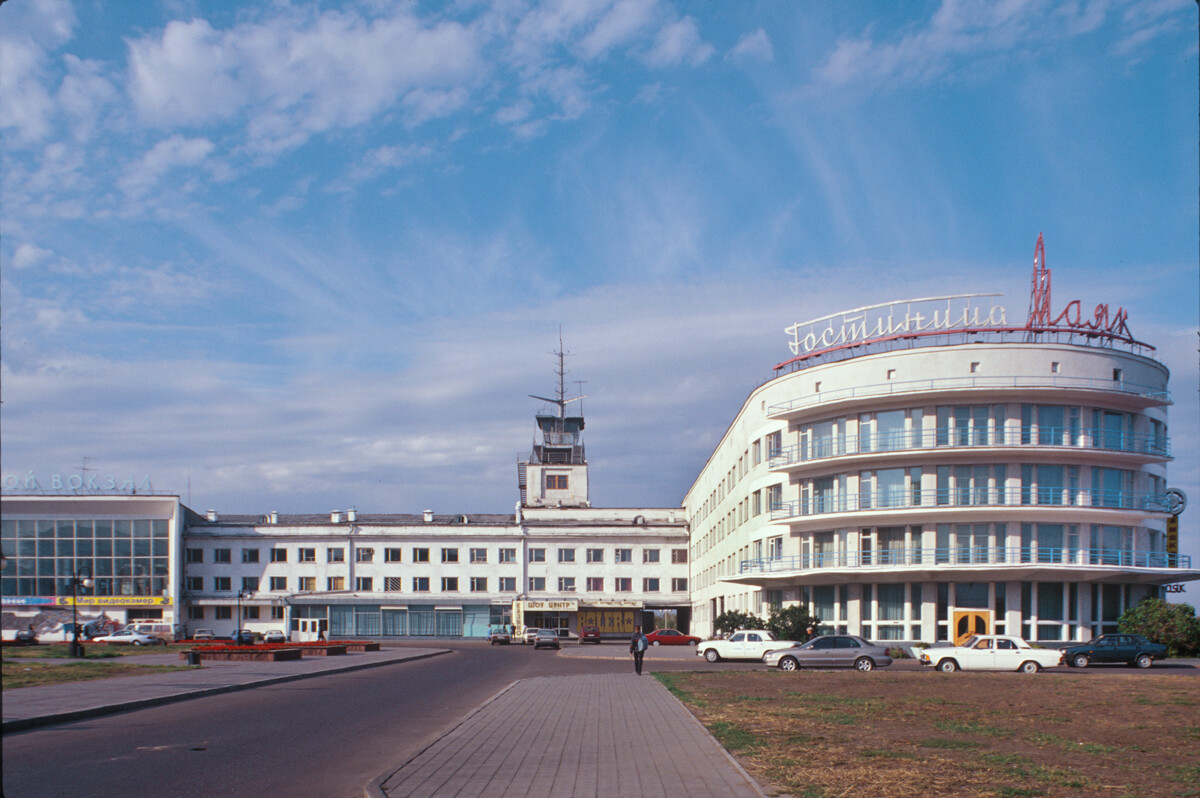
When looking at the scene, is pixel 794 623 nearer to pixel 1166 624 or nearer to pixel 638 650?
pixel 1166 624

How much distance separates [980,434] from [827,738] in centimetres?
3439

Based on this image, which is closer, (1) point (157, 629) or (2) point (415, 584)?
(1) point (157, 629)

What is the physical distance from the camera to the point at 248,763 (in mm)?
12633

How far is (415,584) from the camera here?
285 ft

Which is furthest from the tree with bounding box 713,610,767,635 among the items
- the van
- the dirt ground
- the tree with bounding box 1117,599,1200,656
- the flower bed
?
the van

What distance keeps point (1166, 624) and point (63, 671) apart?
4261cm

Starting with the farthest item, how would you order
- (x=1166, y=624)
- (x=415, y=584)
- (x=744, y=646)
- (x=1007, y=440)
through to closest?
(x=415, y=584)
(x=1007, y=440)
(x=1166, y=624)
(x=744, y=646)

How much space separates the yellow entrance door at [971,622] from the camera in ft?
145

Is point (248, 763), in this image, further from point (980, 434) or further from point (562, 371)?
point (562, 371)

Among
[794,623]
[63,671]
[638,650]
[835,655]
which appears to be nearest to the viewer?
[638,650]

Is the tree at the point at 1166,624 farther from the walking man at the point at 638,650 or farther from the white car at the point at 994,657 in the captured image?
the walking man at the point at 638,650

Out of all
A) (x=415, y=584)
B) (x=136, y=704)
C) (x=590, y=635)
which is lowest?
(x=590, y=635)

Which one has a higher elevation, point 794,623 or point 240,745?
point 240,745

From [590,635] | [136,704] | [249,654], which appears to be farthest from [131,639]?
[136,704]
